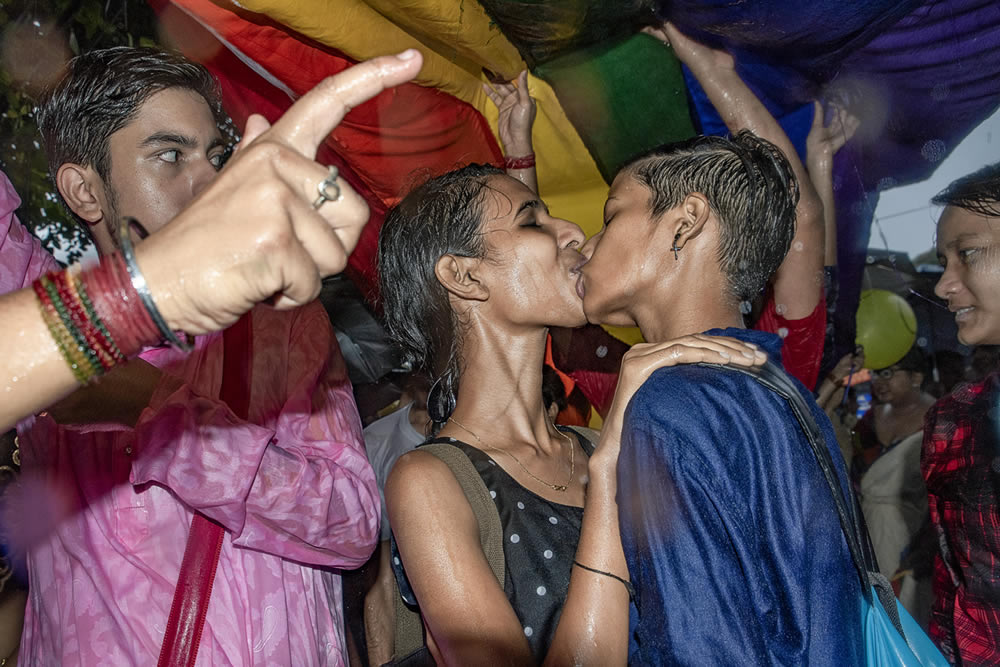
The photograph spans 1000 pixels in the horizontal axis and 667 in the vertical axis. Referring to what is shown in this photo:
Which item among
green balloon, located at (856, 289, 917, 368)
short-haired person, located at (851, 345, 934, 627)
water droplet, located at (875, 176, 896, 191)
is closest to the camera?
water droplet, located at (875, 176, 896, 191)

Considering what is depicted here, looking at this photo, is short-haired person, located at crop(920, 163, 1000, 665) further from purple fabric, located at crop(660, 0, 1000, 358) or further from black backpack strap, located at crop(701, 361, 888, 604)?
black backpack strap, located at crop(701, 361, 888, 604)

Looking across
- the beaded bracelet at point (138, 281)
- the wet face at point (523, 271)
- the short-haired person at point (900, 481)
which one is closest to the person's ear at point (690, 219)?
the wet face at point (523, 271)

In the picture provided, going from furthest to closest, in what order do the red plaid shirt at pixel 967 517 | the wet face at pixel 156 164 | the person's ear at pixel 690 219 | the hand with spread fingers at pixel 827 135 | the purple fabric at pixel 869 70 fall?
the hand with spread fingers at pixel 827 135 < the red plaid shirt at pixel 967 517 < the purple fabric at pixel 869 70 < the wet face at pixel 156 164 < the person's ear at pixel 690 219

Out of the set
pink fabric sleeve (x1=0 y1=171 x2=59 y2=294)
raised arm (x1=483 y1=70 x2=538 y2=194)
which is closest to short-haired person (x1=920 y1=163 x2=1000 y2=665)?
raised arm (x1=483 y1=70 x2=538 y2=194)

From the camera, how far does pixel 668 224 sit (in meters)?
1.80

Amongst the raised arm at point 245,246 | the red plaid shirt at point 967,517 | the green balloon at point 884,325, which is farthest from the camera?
the green balloon at point 884,325

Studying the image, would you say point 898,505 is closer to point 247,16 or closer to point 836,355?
point 836,355

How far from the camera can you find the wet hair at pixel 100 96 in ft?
6.56

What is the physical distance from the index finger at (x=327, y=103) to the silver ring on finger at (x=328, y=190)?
0.05 meters

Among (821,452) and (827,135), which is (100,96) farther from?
(827,135)

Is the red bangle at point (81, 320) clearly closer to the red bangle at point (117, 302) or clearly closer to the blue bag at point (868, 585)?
the red bangle at point (117, 302)

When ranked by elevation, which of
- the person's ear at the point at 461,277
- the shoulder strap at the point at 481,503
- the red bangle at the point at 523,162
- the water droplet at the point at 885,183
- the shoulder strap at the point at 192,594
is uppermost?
the water droplet at the point at 885,183

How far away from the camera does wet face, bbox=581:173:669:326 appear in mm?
1808

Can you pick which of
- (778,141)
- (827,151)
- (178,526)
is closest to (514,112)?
(778,141)
